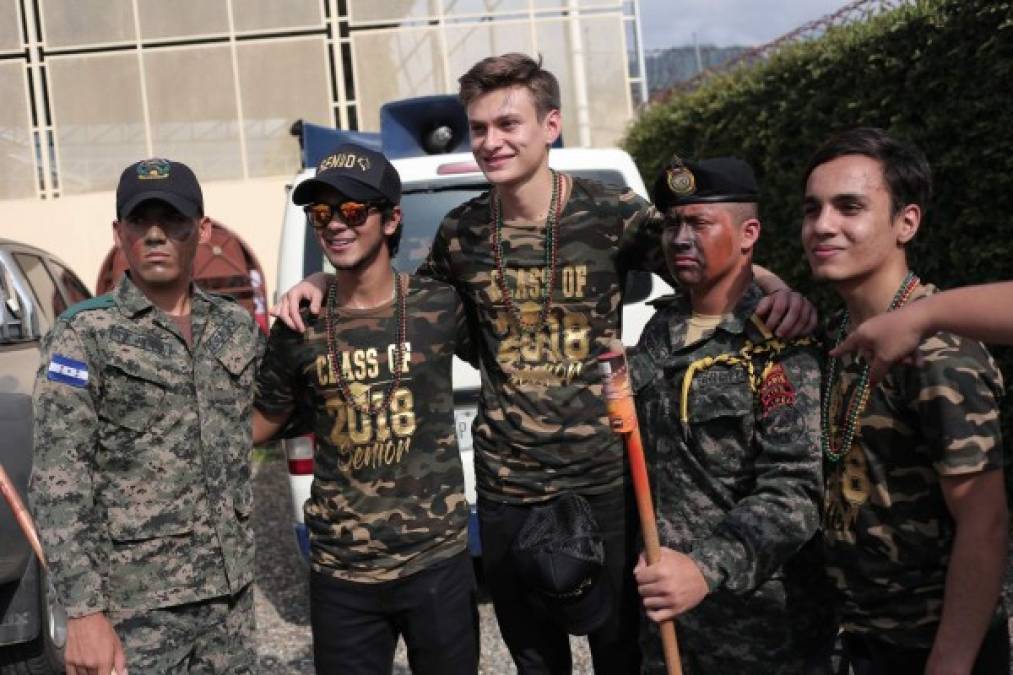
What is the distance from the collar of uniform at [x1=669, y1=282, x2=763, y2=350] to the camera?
240 centimetres

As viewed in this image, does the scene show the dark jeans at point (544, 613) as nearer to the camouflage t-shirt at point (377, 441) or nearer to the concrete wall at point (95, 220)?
the camouflage t-shirt at point (377, 441)

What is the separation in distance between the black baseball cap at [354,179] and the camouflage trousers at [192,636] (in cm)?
106

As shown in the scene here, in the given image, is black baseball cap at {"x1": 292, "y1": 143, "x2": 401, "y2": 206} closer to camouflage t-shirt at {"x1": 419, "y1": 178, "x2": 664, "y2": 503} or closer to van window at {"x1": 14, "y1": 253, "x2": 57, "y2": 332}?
camouflage t-shirt at {"x1": 419, "y1": 178, "x2": 664, "y2": 503}

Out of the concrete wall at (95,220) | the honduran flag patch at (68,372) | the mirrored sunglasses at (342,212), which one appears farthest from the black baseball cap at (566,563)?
the concrete wall at (95,220)

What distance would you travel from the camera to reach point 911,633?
2066 millimetres

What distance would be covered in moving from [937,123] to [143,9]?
11.3 m

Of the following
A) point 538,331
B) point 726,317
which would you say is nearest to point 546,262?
point 538,331

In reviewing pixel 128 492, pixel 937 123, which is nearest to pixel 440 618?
pixel 128 492

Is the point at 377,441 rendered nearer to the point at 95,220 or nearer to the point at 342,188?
the point at 342,188

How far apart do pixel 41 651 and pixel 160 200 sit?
2.30 meters

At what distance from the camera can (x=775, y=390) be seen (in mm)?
2268

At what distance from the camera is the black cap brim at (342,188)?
270cm

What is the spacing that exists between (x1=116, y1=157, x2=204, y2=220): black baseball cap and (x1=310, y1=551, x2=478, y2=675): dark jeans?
1.01 metres

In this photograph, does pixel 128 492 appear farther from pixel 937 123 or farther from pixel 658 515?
pixel 937 123
